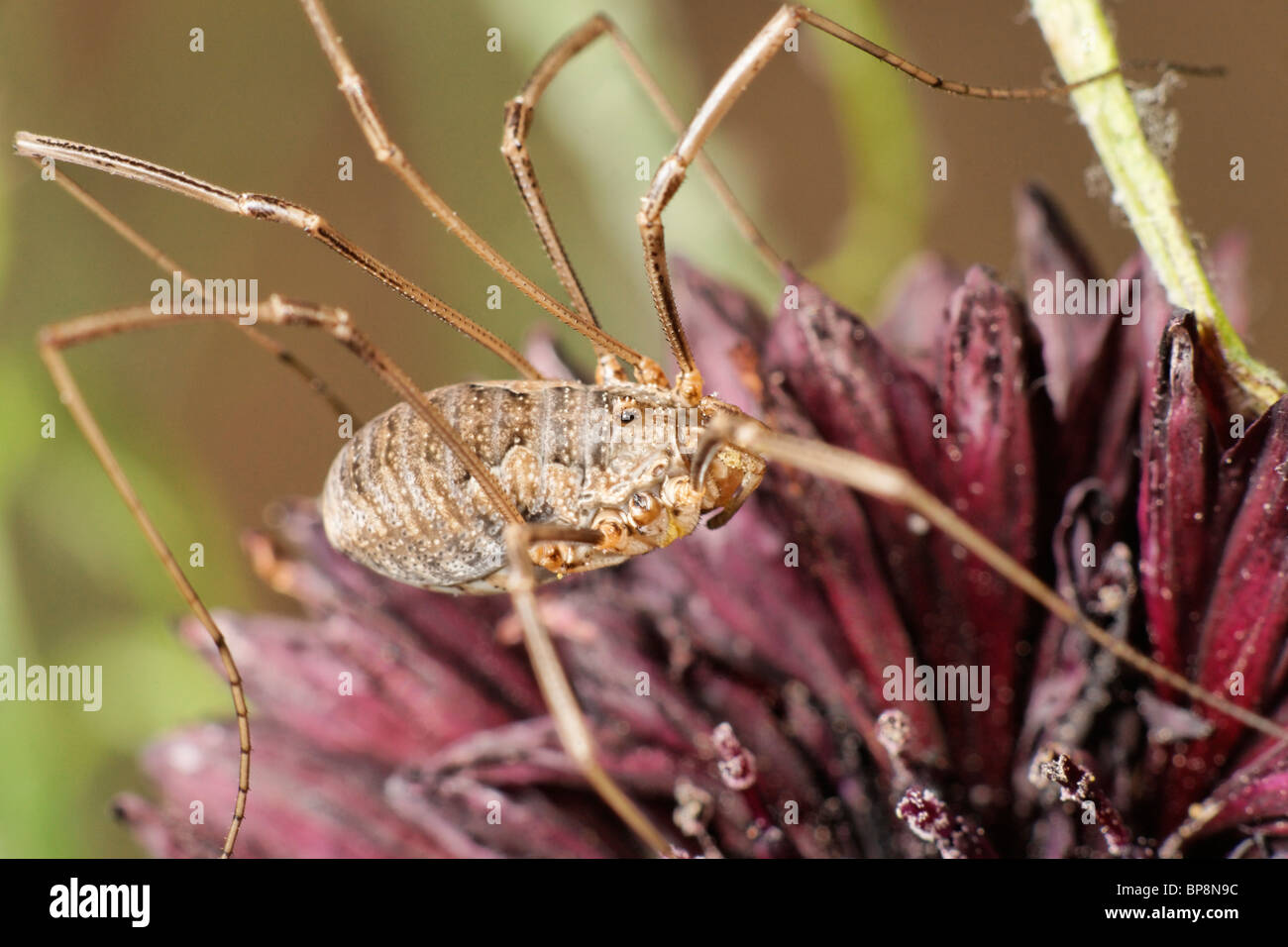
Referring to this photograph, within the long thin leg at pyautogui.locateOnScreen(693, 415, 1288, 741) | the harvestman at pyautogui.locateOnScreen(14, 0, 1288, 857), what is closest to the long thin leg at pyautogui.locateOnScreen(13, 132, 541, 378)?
the harvestman at pyautogui.locateOnScreen(14, 0, 1288, 857)

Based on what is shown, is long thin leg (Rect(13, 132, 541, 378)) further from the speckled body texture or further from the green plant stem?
the green plant stem

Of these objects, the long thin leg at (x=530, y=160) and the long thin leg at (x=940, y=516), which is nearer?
the long thin leg at (x=940, y=516)

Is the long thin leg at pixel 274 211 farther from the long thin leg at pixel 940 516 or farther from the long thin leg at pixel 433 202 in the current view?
the long thin leg at pixel 940 516

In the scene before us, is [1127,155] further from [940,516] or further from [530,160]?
[530,160]

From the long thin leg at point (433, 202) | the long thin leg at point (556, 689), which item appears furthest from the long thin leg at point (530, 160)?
the long thin leg at point (556, 689)

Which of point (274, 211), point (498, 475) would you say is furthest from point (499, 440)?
point (274, 211)

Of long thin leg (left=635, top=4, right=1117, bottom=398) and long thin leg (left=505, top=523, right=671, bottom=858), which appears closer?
long thin leg (left=505, top=523, right=671, bottom=858)
